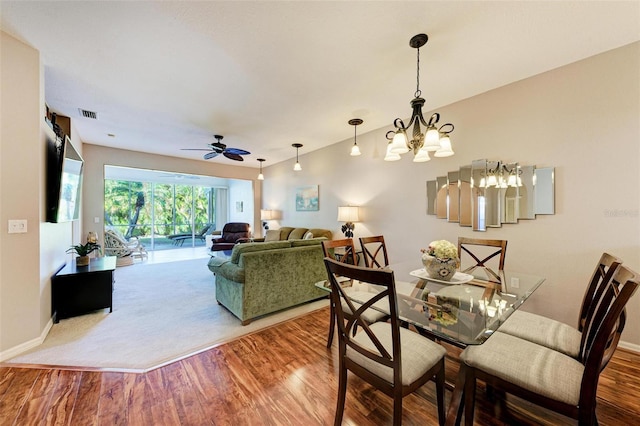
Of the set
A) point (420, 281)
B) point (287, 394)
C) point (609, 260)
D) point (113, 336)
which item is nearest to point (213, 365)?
point (287, 394)

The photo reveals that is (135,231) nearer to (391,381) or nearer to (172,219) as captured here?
(172,219)

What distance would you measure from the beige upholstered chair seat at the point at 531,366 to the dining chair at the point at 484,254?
0.83m

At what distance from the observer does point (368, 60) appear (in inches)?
92.1

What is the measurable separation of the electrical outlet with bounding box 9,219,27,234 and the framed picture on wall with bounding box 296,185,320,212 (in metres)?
4.32

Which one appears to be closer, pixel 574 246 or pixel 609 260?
pixel 609 260

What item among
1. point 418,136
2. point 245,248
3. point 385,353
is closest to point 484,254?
point 418,136

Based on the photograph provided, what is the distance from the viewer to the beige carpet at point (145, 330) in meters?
2.18

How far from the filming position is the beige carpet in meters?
2.18

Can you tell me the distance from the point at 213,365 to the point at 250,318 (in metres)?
0.80

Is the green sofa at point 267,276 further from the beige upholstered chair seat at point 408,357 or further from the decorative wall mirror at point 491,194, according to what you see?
the decorative wall mirror at point 491,194

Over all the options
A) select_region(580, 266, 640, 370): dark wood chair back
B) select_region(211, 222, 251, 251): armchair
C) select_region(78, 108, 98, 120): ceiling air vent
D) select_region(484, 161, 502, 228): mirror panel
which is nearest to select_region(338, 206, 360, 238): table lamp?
select_region(484, 161, 502, 228): mirror panel

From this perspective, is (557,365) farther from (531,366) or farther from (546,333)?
(546,333)

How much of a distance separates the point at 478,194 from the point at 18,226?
4850 mm

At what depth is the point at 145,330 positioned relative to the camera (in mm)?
2699
